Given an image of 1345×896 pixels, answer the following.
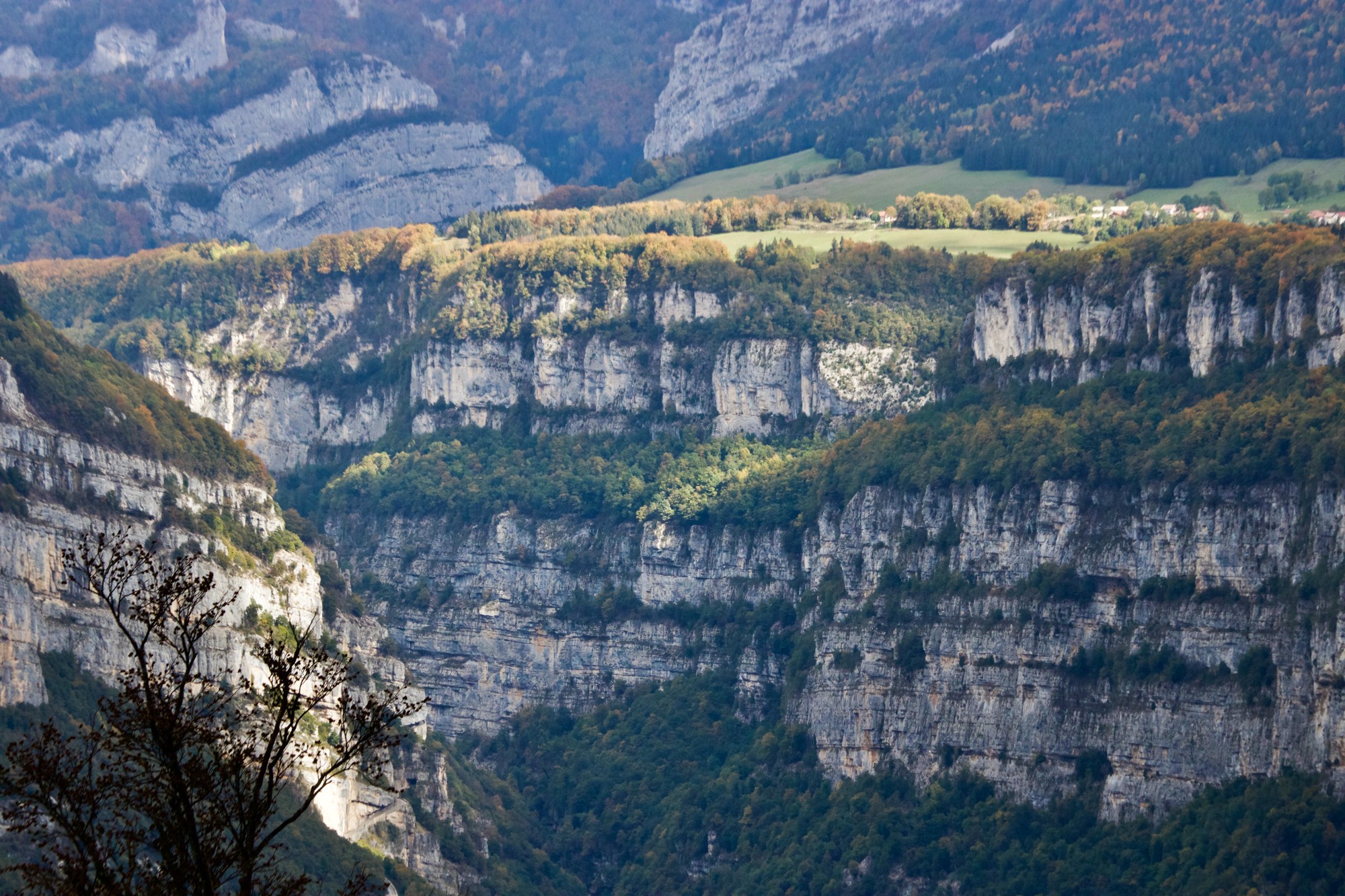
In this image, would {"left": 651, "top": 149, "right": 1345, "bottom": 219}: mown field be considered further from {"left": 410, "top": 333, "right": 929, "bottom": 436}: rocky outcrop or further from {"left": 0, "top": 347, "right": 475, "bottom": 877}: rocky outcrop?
{"left": 0, "top": 347, "right": 475, "bottom": 877}: rocky outcrop

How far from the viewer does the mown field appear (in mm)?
142250

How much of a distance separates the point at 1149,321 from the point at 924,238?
33927 millimetres

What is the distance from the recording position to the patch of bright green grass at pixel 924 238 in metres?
141

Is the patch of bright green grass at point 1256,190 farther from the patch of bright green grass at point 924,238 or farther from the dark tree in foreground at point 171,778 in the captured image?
the dark tree in foreground at point 171,778

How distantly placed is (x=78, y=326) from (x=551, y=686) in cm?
4888

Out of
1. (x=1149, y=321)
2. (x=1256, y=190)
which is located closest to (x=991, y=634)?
(x=1149, y=321)

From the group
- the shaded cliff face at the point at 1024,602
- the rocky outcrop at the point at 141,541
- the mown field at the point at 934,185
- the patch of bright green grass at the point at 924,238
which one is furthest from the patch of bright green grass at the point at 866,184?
the rocky outcrop at the point at 141,541

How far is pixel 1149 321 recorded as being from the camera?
11462 cm

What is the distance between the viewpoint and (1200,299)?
4360 inches

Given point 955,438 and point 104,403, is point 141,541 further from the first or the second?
point 955,438

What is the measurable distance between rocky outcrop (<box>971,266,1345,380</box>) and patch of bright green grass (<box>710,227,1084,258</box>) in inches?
450

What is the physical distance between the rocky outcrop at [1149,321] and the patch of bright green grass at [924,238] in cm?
1143

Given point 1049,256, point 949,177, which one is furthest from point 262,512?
point 949,177

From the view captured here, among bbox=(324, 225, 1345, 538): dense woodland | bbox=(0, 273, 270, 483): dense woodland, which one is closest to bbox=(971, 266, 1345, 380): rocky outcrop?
bbox=(324, 225, 1345, 538): dense woodland
